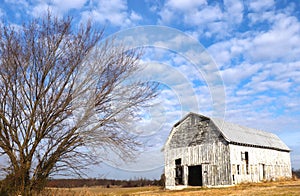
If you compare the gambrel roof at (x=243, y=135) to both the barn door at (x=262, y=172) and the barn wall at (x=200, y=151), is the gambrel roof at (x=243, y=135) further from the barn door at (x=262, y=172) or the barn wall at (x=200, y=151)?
the barn door at (x=262, y=172)

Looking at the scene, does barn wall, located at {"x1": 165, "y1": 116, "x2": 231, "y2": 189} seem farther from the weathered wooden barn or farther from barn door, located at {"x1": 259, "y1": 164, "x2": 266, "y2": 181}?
barn door, located at {"x1": 259, "y1": 164, "x2": 266, "y2": 181}

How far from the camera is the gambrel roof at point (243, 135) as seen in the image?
30697 mm

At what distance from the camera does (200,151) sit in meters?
31.4

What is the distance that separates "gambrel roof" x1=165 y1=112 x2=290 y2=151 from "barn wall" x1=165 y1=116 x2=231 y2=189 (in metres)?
0.54

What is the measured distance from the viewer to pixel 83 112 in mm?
10281

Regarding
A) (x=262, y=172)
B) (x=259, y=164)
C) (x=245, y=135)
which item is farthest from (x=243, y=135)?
(x=262, y=172)

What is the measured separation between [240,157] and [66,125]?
2376 centimetres

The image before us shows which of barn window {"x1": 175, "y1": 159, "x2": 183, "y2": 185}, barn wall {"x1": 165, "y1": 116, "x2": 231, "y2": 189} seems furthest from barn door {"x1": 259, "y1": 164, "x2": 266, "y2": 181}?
barn window {"x1": 175, "y1": 159, "x2": 183, "y2": 185}

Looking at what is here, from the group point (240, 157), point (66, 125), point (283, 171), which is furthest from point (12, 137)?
point (283, 171)

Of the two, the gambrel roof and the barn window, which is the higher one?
the gambrel roof

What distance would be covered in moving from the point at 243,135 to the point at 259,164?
3.47 m

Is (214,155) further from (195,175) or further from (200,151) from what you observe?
(195,175)

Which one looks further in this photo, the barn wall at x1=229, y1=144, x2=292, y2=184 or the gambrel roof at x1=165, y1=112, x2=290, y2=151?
the gambrel roof at x1=165, y1=112, x2=290, y2=151

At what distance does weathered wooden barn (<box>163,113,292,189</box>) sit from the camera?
97.0 feet
